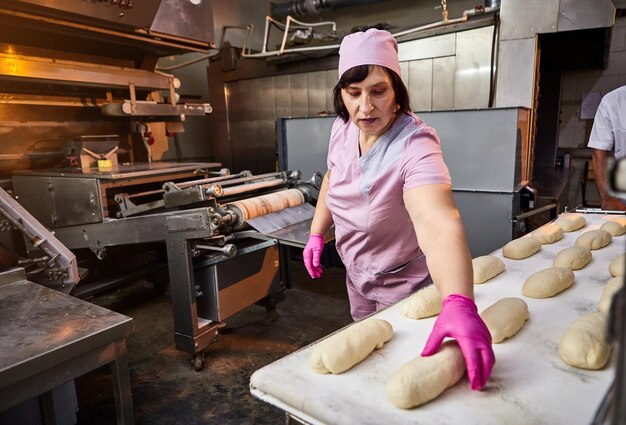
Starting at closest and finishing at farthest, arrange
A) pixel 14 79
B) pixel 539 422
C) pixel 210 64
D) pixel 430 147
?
pixel 539 422
pixel 430 147
pixel 14 79
pixel 210 64

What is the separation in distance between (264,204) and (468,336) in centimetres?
167

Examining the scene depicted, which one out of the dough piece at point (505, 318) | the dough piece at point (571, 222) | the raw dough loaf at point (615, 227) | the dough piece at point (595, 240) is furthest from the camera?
the dough piece at point (571, 222)

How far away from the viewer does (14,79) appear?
2566 mm

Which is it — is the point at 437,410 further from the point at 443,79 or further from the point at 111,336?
the point at 443,79

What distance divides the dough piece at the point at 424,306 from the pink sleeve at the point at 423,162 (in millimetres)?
301

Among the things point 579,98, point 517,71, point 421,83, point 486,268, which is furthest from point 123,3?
point 579,98

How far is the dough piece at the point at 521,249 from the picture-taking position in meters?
1.72

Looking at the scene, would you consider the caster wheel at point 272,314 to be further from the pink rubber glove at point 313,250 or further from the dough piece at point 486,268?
the dough piece at point 486,268

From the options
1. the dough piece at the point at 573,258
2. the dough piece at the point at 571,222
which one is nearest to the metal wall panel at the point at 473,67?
the dough piece at the point at 571,222

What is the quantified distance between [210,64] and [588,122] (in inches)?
204

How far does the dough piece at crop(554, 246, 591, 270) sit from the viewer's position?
1576mm

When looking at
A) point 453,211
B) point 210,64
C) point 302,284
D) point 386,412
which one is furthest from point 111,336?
point 210,64

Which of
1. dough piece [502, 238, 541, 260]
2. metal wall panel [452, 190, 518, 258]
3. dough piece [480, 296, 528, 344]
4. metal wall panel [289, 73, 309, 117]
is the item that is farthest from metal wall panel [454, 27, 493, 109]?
dough piece [480, 296, 528, 344]

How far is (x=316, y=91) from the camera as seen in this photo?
15.3 feet
